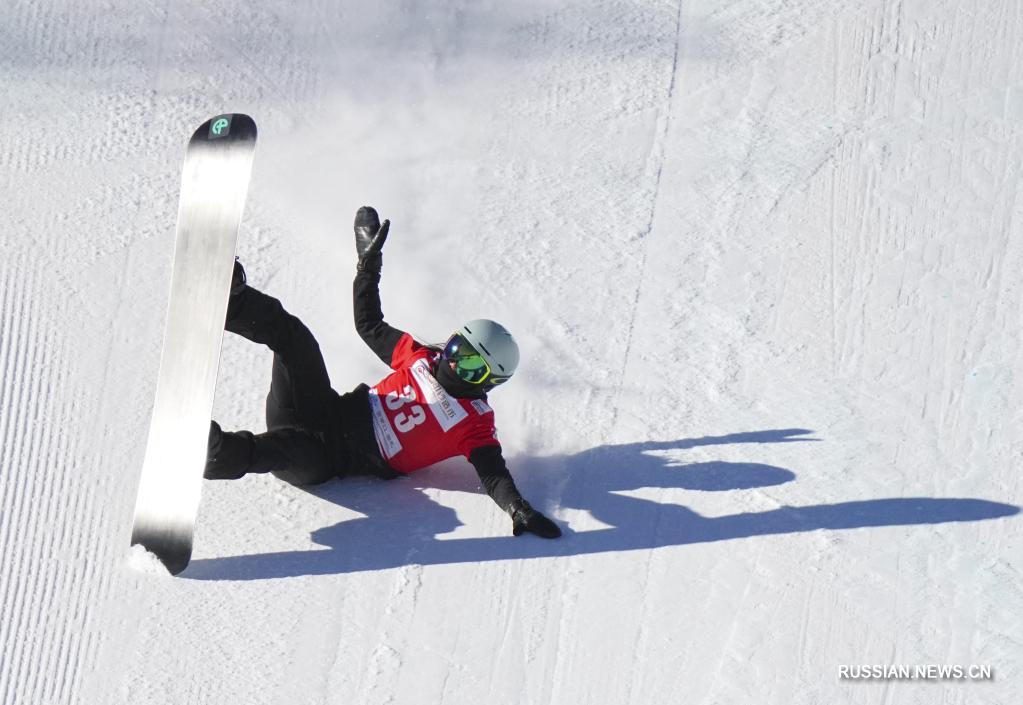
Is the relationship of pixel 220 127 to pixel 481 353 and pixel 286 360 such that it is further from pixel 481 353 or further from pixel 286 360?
pixel 481 353

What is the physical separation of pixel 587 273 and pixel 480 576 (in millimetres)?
1597

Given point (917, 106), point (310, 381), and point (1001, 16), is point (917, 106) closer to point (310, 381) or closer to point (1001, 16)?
point (1001, 16)

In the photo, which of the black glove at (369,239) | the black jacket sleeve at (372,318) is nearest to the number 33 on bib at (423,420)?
the black jacket sleeve at (372,318)

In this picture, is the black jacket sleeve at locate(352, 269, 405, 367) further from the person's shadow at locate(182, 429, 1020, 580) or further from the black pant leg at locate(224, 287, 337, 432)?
the person's shadow at locate(182, 429, 1020, 580)

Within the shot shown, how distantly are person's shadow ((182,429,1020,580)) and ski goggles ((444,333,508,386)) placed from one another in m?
0.48

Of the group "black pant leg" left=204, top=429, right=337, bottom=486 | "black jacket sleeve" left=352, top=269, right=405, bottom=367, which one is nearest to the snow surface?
"black pant leg" left=204, top=429, right=337, bottom=486

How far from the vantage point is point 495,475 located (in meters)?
4.32

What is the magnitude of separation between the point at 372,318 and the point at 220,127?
2.91 ft

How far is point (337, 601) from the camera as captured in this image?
423cm

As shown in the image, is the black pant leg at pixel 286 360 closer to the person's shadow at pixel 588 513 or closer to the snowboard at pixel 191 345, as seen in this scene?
the snowboard at pixel 191 345

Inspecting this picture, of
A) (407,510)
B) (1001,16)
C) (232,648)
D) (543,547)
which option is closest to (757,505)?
(543,547)

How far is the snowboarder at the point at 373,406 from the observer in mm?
4309

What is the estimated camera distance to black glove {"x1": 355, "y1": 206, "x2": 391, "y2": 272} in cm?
446

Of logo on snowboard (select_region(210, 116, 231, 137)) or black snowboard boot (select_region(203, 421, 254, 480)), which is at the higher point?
logo on snowboard (select_region(210, 116, 231, 137))
